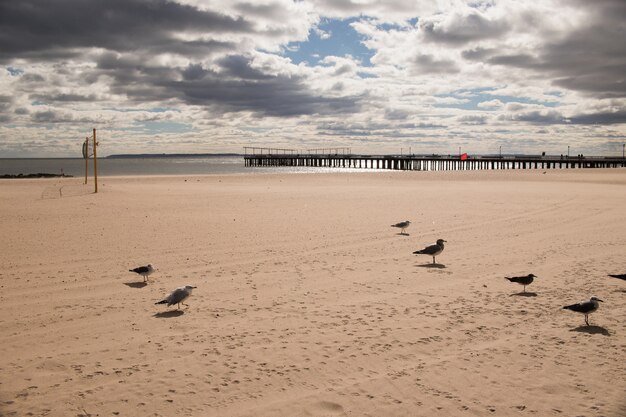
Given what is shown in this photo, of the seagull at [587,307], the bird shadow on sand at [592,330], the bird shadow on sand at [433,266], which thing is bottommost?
the bird shadow on sand at [592,330]

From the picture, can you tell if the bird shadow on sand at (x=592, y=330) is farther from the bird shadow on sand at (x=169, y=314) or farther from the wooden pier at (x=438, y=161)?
the wooden pier at (x=438, y=161)

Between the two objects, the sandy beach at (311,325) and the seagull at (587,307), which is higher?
the seagull at (587,307)

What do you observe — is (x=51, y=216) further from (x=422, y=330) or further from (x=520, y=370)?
(x=520, y=370)

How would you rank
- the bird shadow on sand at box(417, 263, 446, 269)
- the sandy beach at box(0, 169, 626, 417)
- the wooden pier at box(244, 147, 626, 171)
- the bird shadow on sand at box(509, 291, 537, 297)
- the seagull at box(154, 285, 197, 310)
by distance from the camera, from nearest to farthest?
the sandy beach at box(0, 169, 626, 417), the seagull at box(154, 285, 197, 310), the bird shadow on sand at box(509, 291, 537, 297), the bird shadow on sand at box(417, 263, 446, 269), the wooden pier at box(244, 147, 626, 171)

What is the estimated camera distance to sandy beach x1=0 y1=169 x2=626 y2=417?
14.7 feet

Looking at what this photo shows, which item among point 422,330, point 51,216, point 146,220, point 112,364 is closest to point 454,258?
point 422,330

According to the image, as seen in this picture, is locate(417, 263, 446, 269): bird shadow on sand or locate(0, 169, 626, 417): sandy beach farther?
locate(417, 263, 446, 269): bird shadow on sand

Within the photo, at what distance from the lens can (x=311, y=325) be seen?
246 inches

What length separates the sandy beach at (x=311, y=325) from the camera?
14.7 ft

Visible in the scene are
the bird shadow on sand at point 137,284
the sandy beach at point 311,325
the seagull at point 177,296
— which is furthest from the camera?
the bird shadow on sand at point 137,284

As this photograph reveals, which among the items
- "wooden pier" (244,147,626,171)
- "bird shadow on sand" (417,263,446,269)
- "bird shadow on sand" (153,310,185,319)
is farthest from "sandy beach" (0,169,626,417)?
"wooden pier" (244,147,626,171)

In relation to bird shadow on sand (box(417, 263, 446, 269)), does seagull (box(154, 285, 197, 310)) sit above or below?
above

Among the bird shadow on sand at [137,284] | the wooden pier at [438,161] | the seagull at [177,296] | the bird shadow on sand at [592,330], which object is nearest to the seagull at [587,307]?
the bird shadow on sand at [592,330]

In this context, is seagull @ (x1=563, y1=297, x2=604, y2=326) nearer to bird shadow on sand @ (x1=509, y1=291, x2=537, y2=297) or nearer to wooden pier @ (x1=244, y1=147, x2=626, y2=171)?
bird shadow on sand @ (x1=509, y1=291, x2=537, y2=297)
